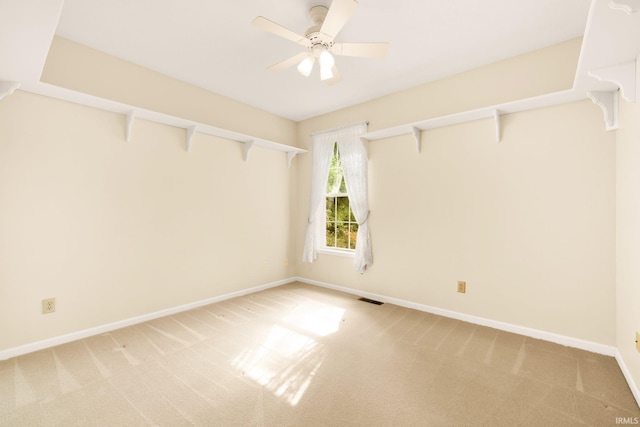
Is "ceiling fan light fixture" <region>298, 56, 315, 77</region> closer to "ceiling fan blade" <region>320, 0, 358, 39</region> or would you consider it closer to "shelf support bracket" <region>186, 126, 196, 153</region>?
"ceiling fan blade" <region>320, 0, 358, 39</region>

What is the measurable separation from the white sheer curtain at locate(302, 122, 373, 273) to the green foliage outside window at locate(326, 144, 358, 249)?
128 mm

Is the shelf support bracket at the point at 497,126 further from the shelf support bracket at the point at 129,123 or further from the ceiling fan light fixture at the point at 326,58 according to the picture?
the shelf support bracket at the point at 129,123

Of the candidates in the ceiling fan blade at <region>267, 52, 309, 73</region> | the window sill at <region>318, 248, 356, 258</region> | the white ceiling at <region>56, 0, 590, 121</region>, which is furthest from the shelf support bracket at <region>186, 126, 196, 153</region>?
the window sill at <region>318, 248, 356, 258</region>

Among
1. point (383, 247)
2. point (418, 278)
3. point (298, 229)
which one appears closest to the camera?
point (418, 278)

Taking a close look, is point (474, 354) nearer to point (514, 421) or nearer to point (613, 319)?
point (514, 421)

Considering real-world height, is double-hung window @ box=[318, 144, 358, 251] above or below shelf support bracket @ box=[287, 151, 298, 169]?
below

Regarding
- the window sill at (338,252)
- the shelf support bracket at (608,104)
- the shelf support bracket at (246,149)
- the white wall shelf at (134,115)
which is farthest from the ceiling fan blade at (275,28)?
the window sill at (338,252)

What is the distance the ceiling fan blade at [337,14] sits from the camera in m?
1.62

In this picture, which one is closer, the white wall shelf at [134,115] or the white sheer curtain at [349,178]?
the white wall shelf at [134,115]

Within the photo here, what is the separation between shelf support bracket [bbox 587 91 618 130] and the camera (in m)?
2.12

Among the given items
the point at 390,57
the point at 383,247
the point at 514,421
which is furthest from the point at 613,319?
the point at 390,57

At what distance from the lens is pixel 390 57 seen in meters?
2.68

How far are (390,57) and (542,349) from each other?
2897mm

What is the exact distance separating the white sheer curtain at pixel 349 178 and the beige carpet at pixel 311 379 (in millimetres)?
1158
